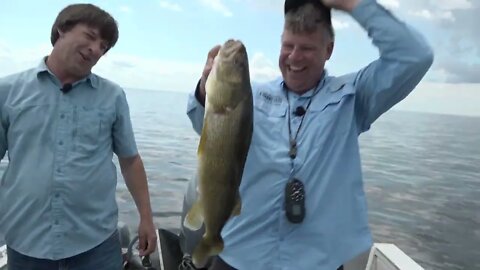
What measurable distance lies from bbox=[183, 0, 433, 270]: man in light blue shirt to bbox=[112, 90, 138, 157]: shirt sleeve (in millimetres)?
796

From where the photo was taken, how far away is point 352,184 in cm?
265

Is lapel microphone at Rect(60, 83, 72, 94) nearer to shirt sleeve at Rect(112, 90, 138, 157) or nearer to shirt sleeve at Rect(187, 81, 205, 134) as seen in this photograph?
shirt sleeve at Rect(112, 90, 138, 157)

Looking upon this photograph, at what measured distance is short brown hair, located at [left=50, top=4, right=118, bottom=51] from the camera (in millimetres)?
3162

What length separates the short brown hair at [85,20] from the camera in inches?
124

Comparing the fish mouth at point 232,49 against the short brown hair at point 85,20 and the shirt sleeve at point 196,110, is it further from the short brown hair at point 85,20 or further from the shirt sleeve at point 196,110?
the short brown hair at point 85,20

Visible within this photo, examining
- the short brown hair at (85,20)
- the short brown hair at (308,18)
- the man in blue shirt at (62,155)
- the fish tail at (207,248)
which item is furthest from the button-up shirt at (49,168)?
the short brown hair at (308,18)

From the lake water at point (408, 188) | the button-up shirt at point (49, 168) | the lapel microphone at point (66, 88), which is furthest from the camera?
the lake water at point (408, 188)

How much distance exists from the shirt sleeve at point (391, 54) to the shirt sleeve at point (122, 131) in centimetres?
155

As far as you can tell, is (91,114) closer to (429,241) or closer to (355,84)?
(355,84)

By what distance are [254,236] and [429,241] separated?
980cm

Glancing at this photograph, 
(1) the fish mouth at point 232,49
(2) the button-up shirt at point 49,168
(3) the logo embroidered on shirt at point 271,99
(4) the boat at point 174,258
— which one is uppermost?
(1) the fish mouth at point 232,49

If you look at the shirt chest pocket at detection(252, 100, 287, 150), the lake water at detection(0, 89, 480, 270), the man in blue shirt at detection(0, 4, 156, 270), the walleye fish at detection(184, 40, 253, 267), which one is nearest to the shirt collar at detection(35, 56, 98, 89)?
the man in blue shirt at detection(0, 4, 156, 270)

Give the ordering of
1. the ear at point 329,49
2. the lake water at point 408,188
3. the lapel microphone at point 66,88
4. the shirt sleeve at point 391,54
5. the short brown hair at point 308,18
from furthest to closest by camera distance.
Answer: the lake water at point 408,188 < the lapel microphone at point 66,88 < the ear at point 329,49 < the short brown hair at point 308,18 < the shirt sleeve at point 391,54

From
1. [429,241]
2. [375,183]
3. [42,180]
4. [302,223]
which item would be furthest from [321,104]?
[375,183]
